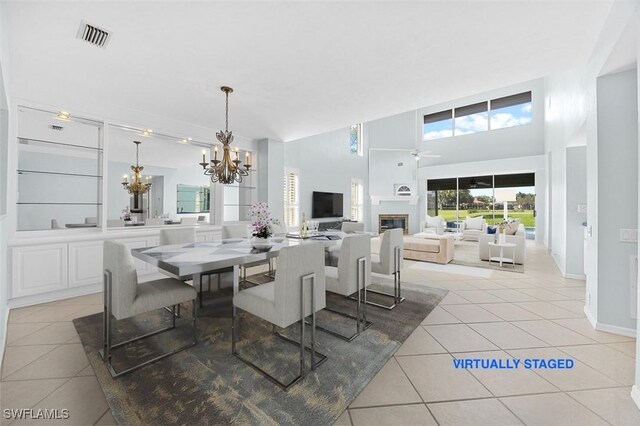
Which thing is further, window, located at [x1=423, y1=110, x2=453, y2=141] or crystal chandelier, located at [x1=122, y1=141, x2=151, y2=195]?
window, located at [x1=423, y1=110, x2=453, y2=141]

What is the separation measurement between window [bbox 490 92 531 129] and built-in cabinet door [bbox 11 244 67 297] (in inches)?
464

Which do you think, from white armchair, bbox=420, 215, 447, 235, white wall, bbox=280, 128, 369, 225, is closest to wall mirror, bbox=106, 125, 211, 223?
white wall, bbox=280, 128, 369, 225

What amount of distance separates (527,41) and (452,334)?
8.98 ft

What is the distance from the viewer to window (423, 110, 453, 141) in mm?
10414

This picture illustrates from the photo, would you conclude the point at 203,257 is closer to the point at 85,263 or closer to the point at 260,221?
the point at 260,221

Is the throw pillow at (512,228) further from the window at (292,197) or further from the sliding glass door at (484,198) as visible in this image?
the window at (292,197)

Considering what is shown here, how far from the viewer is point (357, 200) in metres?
9.98

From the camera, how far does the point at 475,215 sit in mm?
9922

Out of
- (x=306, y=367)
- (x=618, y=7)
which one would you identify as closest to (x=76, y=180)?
(x=306, y=367)

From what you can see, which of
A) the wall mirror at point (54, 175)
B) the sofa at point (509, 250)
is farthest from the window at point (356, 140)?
the wall mirror at point (54, 175)

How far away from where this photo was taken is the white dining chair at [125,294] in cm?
189

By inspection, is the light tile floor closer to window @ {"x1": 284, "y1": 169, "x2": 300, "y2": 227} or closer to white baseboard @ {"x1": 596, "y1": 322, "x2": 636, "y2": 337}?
white baseboard @ {"x1": 596, "y1": 322, "x2": 636, "y2": 337}

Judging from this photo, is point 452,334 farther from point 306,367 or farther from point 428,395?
point 306,367

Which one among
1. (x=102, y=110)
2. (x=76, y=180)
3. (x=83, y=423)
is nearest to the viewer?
(x=83, y=423)
